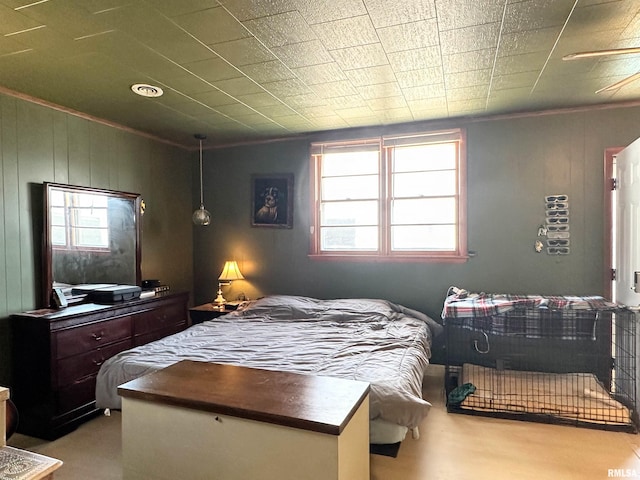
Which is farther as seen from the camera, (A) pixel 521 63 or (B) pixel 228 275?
(B) pixel 228 275

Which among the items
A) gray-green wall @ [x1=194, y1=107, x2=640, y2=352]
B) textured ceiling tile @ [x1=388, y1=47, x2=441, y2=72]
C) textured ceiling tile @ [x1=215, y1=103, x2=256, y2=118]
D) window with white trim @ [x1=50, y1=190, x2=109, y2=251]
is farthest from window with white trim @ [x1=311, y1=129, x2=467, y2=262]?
window with white trim @ [x1=50, y1=190, x2=109, y2=251]

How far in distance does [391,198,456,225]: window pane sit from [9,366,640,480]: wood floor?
1.87 metres

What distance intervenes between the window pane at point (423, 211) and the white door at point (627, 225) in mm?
1332

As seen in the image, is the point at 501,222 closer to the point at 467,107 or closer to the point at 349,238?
the point at 467,107

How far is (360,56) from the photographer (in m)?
2.47

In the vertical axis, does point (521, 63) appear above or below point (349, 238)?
above

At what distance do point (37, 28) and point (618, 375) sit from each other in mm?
4675

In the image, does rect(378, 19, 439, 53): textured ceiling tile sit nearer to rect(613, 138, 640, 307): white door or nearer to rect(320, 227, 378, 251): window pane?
rect(613, 138, 640, 307): white door

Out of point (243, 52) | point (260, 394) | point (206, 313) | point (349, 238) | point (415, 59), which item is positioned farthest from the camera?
point (349, 238)

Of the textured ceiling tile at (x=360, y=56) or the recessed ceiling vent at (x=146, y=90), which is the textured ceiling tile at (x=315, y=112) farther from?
the recessed ceiling vent at (x=146, y=90)

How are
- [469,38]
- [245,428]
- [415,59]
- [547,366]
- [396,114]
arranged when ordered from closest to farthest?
[245,428]
[469,38]
[415,59]
[547,366]
[396,114]

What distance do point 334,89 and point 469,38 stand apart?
3.54ft

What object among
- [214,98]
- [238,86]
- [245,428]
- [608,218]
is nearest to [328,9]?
[238,86]

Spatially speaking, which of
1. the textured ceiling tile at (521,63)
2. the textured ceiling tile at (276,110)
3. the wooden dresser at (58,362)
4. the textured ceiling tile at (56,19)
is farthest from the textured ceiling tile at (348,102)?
the wooden dresser at (58,362)
